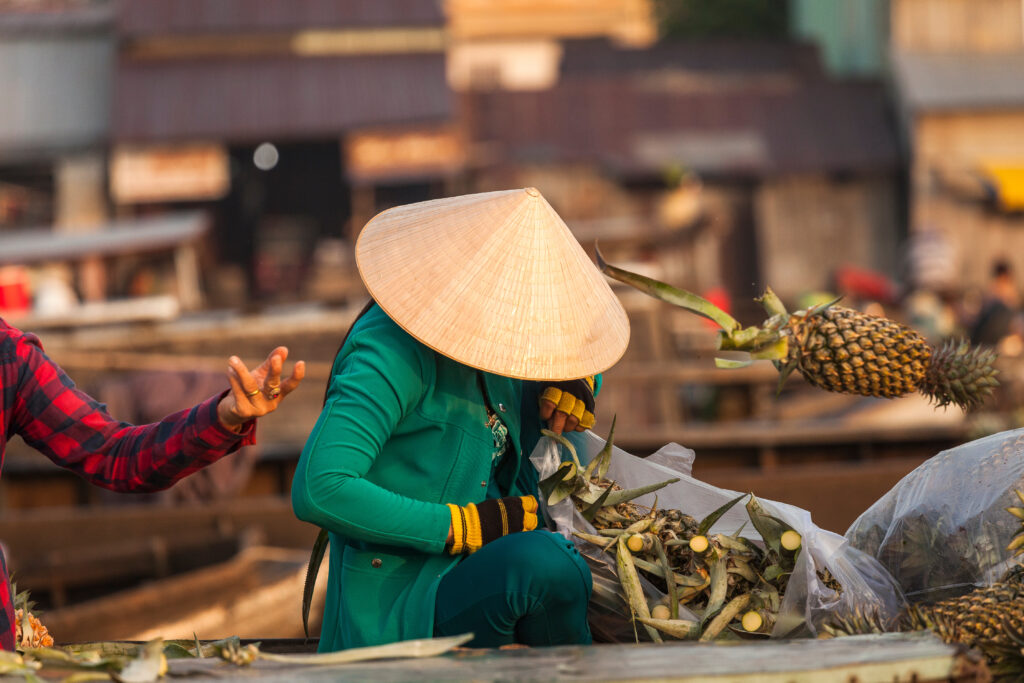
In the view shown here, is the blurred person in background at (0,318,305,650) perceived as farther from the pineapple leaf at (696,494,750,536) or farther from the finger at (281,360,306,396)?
the pineapple leaf at (696,494,750,536)

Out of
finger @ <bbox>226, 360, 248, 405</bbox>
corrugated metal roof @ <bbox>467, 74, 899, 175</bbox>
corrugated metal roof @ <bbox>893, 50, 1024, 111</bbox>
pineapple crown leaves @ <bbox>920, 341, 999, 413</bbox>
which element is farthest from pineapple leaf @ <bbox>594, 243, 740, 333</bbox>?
corrugated metal roof @ <bbox>893, 50, 1024, 111</bbox>

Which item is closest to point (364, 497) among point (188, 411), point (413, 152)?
point (188, 411)

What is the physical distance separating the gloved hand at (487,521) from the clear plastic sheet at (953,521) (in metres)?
0.95

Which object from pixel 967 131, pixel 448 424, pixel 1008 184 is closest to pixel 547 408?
pixel 448 424

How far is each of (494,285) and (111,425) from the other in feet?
2.88

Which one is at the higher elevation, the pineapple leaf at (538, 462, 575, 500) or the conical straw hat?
the conical straw hat

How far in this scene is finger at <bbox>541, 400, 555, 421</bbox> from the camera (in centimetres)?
269

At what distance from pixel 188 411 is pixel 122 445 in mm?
157

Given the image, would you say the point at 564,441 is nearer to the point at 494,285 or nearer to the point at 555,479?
the point at 555,479

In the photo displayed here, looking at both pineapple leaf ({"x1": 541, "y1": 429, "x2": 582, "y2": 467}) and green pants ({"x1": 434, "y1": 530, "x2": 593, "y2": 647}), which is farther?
pineapple leaf ({"x1": 541, "y1": 429, "x2": 582, "y2": 467})

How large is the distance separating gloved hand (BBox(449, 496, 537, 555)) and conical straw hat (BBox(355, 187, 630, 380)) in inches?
11.1

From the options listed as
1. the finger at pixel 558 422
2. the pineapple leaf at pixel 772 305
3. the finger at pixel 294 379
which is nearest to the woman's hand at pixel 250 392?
the finger at pixel 294 379

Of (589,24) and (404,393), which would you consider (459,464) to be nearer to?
(404,393)

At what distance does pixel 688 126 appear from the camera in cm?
2003
